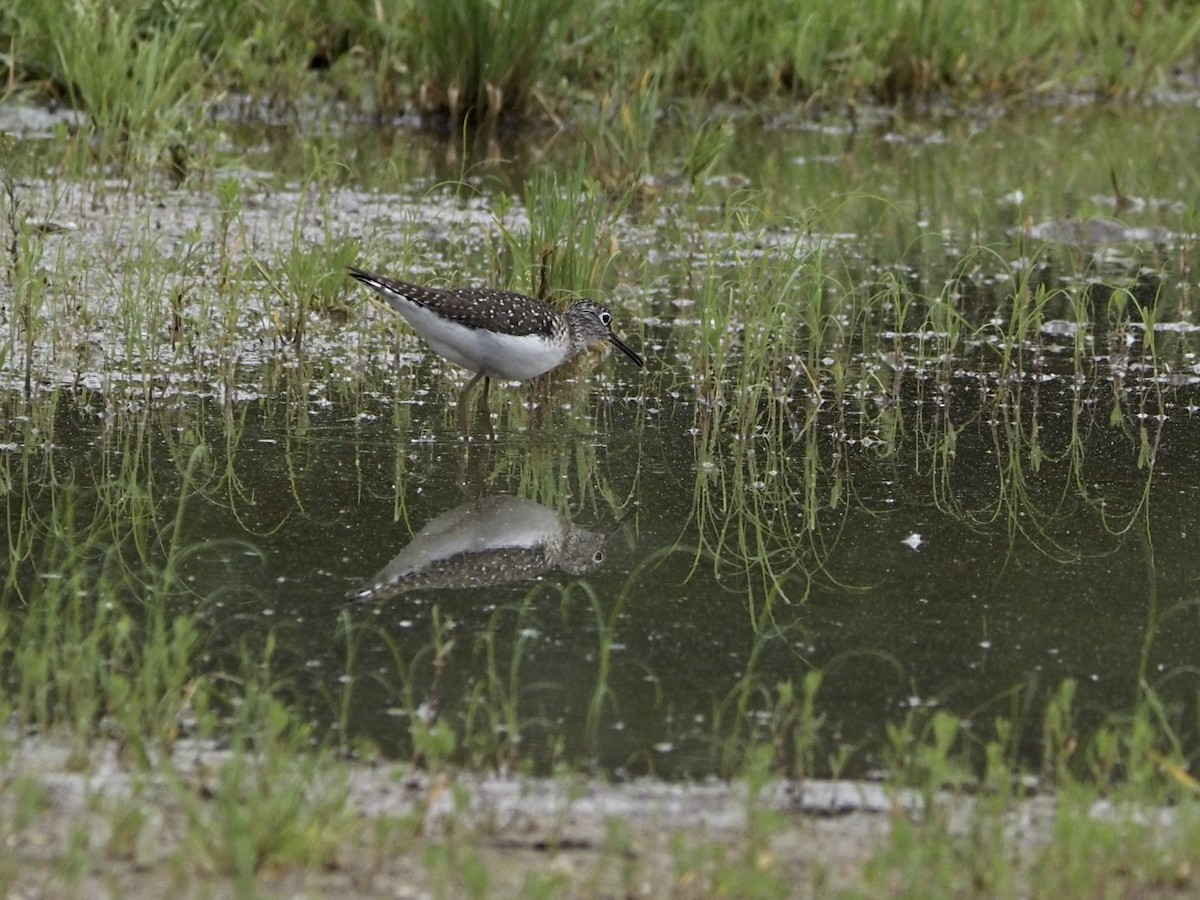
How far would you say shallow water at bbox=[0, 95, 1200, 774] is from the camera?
4.75 meters

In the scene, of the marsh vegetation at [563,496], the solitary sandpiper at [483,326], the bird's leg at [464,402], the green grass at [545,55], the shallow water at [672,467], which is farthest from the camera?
the green grass at [545,55]

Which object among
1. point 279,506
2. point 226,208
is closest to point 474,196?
point 226,208

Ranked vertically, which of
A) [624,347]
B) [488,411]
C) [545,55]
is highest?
[545,55]

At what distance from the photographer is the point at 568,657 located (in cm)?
484

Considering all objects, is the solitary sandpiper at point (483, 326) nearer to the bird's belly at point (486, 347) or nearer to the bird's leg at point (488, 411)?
the bird's belly at point (486, 347)

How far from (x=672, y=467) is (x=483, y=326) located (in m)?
0.94

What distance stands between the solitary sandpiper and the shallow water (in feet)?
0.83

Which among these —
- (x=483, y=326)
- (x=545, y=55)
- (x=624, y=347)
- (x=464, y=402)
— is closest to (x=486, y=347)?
(x=483, y=326)

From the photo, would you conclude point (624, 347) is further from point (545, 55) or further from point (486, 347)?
point (545, 55)

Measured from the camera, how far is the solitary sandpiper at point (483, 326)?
7.07 m

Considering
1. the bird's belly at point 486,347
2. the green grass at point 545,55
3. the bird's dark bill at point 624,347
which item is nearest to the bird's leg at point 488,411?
the bird's belly at point 486,347

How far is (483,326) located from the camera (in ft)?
23.1

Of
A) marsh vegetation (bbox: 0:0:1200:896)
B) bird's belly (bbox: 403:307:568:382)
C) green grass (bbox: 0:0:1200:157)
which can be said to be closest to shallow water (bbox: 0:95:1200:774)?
marsh vegetation (bbox: 0:0:1200:896)

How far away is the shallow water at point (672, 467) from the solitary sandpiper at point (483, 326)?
0.25m
